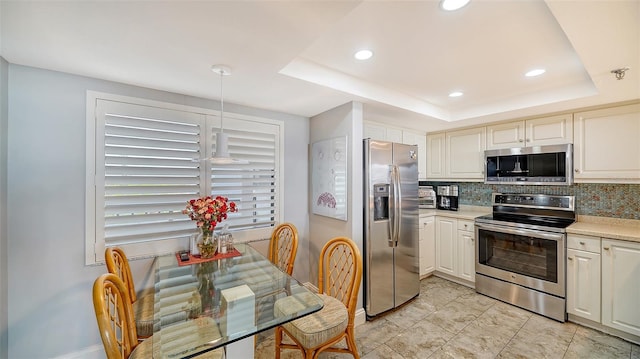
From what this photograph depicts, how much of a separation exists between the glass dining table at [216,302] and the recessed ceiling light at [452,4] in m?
1.79

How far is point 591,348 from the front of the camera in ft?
7.07

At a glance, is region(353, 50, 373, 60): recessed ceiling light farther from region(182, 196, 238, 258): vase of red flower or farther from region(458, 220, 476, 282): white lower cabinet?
region(458, 220, 476, 282): white lower cabinet

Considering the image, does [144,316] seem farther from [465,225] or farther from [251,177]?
[465,225]

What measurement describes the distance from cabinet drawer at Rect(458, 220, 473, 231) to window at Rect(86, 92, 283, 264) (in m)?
2.54

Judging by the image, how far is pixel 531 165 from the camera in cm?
306

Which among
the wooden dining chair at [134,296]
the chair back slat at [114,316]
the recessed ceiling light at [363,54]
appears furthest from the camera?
the recessed ceiling light at [363,54]

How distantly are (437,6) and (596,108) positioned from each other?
2.59 metres

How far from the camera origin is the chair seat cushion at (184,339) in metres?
1.15

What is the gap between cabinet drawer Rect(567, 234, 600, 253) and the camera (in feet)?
7.81

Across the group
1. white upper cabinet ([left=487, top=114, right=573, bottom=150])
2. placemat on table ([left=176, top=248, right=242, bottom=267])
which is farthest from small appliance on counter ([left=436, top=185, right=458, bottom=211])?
placemat on table ([left=176, top=248, right=242, bottom=267])

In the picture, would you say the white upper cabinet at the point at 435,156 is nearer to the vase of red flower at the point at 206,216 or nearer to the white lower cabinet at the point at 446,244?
the white lower cabinet at the point at 446,244

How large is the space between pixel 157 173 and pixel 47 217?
0.75 metres

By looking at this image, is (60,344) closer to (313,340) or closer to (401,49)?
(313,340)

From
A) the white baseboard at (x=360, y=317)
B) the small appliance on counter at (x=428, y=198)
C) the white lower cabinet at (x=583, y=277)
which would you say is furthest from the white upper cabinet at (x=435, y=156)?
the white baseboard at (x=360, y=317)
